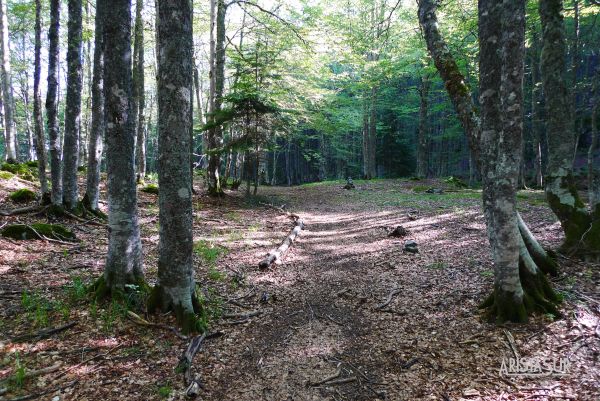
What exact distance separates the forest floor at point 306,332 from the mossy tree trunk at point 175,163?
1.65ft

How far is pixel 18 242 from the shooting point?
7.09m

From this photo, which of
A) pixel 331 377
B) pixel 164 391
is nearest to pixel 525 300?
pixel 331 377

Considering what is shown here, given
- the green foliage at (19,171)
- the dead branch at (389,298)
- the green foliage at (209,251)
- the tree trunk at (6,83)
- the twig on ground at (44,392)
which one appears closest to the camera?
the twig on ground at (44,392)

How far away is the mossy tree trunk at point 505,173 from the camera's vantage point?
4422mm

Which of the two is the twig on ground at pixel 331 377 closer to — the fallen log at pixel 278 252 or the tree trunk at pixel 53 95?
the fallen log at pixel 278 252

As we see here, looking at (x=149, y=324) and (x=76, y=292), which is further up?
(x=76, y=292)

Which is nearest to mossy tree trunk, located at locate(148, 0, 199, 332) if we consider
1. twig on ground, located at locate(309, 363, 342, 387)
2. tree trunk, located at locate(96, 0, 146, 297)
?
tree trunk, located at locate(96, 0, 146, 297)

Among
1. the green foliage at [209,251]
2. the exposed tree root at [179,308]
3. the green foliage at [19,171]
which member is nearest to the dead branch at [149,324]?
the exposed tree root at [179,308]

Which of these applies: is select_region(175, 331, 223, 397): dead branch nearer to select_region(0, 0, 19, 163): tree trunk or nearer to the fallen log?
the fallen log

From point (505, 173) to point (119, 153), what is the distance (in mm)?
5272

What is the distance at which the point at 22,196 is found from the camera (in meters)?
10.0

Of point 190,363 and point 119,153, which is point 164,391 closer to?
point 190,363

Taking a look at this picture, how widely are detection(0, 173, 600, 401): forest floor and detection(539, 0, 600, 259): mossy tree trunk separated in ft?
2.73

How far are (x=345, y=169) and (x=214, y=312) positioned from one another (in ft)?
131
